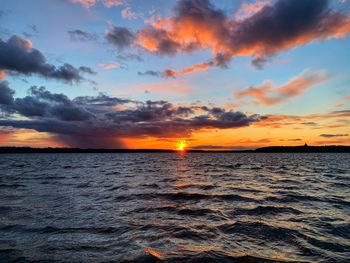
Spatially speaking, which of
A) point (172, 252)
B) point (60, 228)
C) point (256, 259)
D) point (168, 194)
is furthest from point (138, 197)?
point (256, 259)

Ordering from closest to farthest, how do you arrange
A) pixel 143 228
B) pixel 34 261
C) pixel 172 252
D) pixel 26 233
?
pixel 34 261, pixel 172 252, pixel 26 233, pixel 143 228

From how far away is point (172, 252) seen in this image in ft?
26.9

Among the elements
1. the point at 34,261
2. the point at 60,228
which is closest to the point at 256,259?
the point at 34,261

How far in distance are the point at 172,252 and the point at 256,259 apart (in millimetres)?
2747

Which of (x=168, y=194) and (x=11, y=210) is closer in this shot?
(x=11, y=210)

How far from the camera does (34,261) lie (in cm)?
741

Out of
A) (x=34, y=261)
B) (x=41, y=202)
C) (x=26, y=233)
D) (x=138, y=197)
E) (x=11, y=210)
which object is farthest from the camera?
(x=138, y=197)

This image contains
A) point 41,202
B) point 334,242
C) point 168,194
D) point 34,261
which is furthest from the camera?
point 168,194

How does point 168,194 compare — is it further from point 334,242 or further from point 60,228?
point 334,242

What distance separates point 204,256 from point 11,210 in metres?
12.4

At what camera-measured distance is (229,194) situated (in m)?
19.6

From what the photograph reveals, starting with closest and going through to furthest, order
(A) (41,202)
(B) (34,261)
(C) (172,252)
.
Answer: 1. (B) (34,261)
2. (C) (172,252)
3. (A) (41,202)

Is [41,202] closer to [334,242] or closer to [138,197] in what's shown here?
[138,197]

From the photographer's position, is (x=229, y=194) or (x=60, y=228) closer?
(x=60, y=228)
